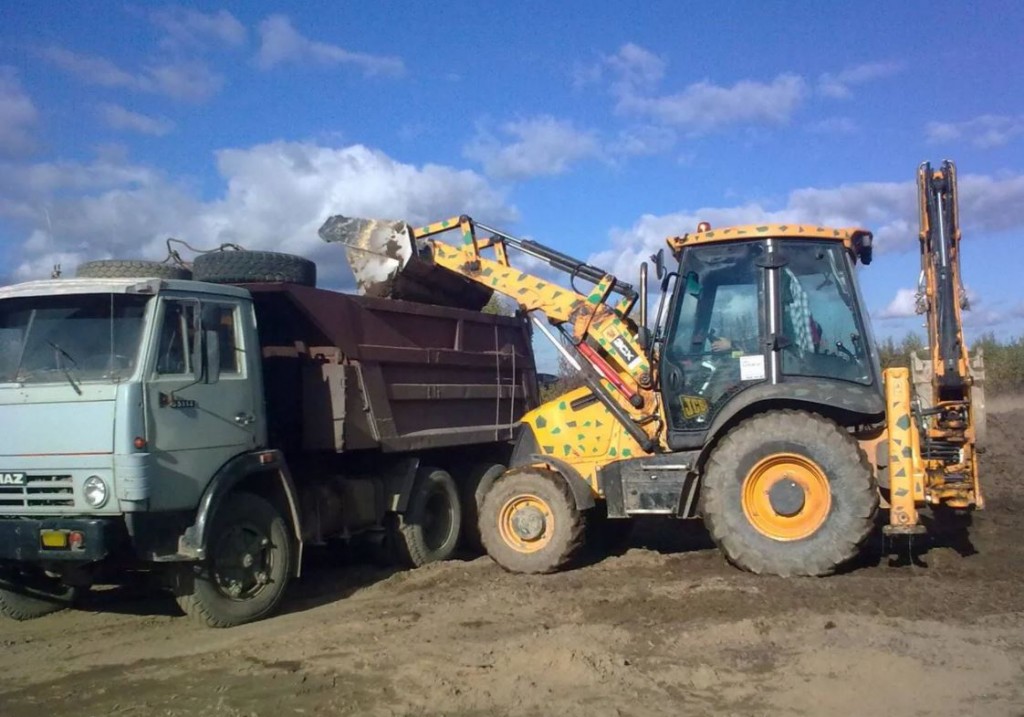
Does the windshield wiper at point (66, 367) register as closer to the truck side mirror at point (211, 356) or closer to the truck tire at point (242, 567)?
the truck side mirror at point (211, 356)

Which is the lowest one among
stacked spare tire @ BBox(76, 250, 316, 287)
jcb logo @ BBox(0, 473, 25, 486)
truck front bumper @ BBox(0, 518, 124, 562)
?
truck front bumper @ BBox(0, 518, 124, 562)

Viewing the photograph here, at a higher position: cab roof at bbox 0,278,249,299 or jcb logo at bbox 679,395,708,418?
cab roof at bbox 0,278,249,299

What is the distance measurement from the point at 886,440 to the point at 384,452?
4.35m

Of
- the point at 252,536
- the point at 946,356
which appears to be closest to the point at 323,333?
the point at 252,536

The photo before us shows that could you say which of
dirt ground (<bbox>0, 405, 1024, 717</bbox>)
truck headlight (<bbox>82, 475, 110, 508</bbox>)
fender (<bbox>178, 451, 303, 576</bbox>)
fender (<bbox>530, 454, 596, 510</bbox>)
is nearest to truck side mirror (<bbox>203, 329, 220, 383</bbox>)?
fender (<bbox>178, 451, 303, 576</bbox>)

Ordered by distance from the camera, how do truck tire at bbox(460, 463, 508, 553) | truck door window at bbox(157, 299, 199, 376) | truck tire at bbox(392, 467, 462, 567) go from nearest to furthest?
truck door window at bbox(157, 299, 199, 376) < truck tire at bbox(392, 467, 462, 567) < truck tire at bbox(460, 463, 508, 553)

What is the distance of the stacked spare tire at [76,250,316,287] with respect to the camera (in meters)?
7.78

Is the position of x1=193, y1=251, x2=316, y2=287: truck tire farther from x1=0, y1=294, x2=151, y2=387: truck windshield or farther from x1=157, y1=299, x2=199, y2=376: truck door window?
x1=0, y1=294, x2=151, y2=387: truck windshield

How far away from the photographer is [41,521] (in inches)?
255

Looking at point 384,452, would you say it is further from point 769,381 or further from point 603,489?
point 769,381

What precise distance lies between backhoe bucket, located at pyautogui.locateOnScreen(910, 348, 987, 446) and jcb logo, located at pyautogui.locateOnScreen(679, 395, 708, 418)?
5.84 feet

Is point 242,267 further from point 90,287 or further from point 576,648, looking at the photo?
point 576,648

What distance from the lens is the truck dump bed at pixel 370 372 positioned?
26.7 ft

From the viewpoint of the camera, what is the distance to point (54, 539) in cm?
638
